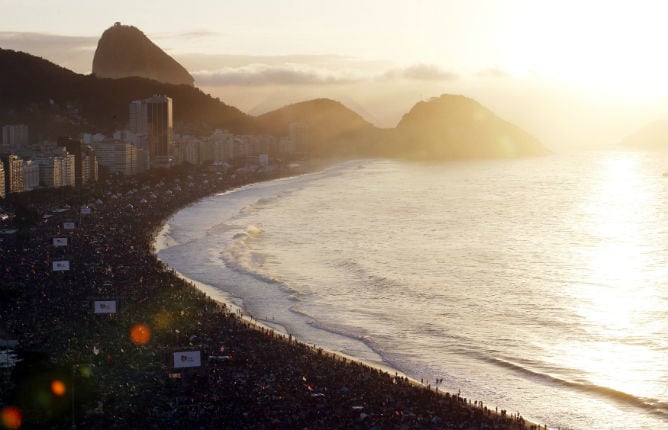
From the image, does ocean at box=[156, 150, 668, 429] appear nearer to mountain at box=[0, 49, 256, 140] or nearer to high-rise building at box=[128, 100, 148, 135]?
high-rise building at box=[128, 100, 148, 135]

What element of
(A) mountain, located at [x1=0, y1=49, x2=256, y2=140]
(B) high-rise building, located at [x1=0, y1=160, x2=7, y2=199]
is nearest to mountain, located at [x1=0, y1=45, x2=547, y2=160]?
(A) mountain, located at [x1=0, y1=49, x2=256, y2=140]

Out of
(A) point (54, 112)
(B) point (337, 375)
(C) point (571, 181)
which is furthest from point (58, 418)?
(A) point (54, 112)

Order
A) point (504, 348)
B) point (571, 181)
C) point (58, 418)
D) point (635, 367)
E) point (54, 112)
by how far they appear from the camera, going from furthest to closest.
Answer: point (54, 112)
point (571, 181)
point (504, 348)
point (635, 367)
point (58, 418)

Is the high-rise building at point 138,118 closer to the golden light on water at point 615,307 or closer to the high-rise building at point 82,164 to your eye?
the high-rise building at point 82,164

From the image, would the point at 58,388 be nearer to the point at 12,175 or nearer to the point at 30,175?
the point at 12,175

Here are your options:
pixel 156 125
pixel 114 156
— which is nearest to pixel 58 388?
pixel 114 156

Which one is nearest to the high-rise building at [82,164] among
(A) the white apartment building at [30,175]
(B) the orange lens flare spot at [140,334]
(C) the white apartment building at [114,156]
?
(C) the white apartment building at [114,156]

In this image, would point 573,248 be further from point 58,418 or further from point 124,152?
point 124,152
